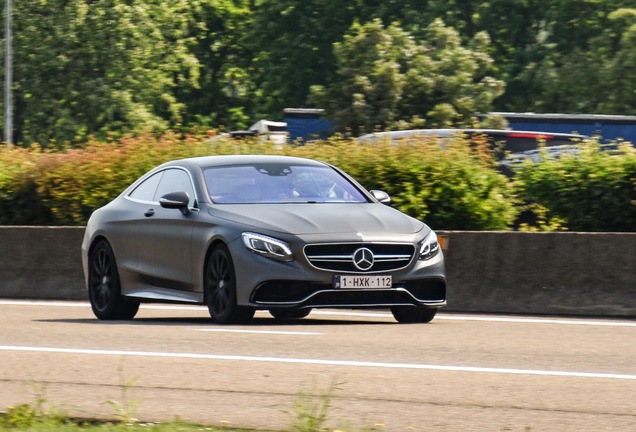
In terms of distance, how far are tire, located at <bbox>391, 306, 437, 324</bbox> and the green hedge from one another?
396cm

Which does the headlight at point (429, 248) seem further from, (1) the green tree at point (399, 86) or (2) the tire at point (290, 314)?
(1) the green tree at point (399, 86)

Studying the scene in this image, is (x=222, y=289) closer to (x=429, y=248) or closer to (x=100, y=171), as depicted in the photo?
(x=429, y=248)

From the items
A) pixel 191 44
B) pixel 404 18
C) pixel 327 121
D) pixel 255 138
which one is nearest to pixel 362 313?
pixel 255 138

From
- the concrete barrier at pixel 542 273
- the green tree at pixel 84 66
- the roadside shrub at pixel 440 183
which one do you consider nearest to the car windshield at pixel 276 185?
the concrete barrier at pixel 542 273

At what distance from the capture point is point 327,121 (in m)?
38.8

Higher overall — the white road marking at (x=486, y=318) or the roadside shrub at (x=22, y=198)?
the white road marking at (x=486, y=318)

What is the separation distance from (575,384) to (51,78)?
154 ft

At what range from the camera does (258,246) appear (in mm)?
12109

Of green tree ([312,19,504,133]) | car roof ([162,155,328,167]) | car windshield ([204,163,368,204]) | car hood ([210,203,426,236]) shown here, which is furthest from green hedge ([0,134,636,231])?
green tree ([312,19,504,133])

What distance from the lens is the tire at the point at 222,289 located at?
12.3 metres

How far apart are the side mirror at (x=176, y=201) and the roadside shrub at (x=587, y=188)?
16.9 ft

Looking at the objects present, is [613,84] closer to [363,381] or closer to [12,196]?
[12,196]

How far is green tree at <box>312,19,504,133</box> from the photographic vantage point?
4050cm

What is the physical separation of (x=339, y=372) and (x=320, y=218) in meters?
3.42
